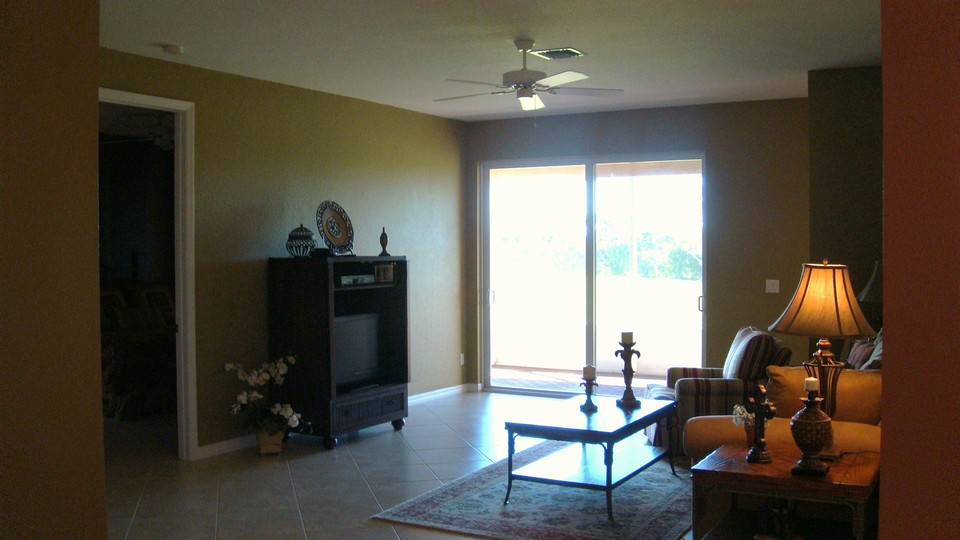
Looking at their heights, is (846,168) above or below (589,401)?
above

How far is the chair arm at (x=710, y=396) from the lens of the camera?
17.1 ft

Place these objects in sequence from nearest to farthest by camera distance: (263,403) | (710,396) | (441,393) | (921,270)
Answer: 1. (921,270)
2. (710,396)
3. (263,403)
4. (441,393)

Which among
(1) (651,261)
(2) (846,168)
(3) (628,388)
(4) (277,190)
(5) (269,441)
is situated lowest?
(5) (269,441)

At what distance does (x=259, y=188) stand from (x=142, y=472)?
2136 millimetres

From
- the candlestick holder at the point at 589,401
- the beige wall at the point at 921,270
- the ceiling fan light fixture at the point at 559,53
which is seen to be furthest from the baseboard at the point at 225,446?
the beige wall at the point at 921,270

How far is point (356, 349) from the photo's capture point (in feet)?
21.5

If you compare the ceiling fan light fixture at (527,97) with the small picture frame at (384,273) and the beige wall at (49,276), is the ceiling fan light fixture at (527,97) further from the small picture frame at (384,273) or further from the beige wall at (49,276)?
the beige wall at (49,276)

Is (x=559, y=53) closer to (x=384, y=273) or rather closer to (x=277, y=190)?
(x=384, y=273)

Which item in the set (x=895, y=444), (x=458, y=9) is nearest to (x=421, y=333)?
(x=458, y=9)

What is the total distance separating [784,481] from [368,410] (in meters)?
3.76

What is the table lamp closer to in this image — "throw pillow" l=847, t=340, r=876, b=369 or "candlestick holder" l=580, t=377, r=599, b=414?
"throw pillow" l=847, t=340, r=876, b=369

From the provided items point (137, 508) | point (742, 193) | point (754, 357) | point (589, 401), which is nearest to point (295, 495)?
point (137, 508)

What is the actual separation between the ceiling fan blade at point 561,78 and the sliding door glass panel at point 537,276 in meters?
3.02

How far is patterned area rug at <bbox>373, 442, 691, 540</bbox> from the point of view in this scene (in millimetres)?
4293
